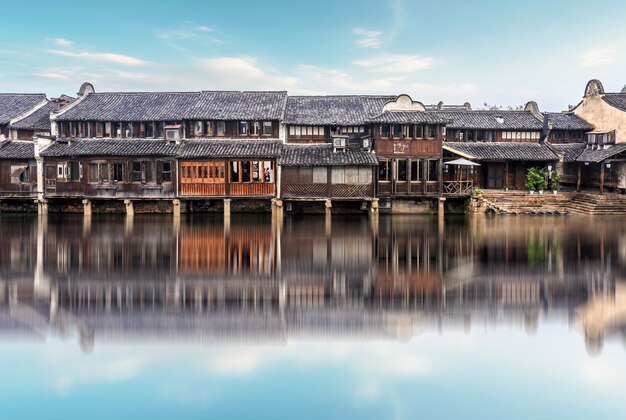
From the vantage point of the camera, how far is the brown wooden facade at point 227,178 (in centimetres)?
3781

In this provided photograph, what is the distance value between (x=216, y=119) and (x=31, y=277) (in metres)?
24.3

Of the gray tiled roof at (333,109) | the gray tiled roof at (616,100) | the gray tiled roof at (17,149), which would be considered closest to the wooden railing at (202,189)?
the gray tiled roof at (333,109)

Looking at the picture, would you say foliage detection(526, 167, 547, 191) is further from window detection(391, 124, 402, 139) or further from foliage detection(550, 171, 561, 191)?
window detection(391, 124, 402, 139)

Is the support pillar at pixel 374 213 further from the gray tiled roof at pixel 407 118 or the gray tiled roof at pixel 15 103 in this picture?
the gray tiled roof at pixel 15 103

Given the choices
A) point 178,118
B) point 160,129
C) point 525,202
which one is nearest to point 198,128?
point 178,118

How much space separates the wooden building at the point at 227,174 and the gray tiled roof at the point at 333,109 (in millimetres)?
4559

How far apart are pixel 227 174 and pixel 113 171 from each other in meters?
8.64

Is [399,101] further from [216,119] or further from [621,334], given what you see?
[621,334]

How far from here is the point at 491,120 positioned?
4500cm

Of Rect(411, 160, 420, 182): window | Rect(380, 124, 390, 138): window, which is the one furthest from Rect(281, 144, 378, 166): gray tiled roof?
Rect(411, 160, 420, 182): window

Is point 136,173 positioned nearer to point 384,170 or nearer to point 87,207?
point 87,207

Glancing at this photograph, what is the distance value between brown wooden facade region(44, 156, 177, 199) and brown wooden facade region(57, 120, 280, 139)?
3136 mm

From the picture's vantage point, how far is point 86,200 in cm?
3838

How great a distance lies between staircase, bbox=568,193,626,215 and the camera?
3734cm
